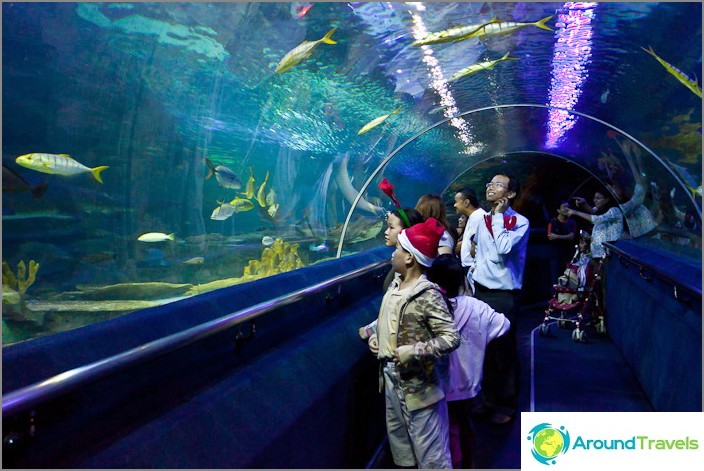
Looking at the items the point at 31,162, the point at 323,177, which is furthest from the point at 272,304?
the point at 323,177

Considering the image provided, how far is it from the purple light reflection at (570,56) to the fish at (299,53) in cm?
244

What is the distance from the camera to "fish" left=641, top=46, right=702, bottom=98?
511 cm

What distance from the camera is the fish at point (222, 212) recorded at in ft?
21.0

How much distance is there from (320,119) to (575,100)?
14.1 ft

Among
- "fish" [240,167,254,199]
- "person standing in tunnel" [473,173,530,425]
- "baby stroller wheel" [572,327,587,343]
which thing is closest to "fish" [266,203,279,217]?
"fish" [240,167,254,199]

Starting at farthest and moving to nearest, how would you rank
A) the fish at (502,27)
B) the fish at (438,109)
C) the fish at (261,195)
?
the fish at (438,109)
the fish at (261,195)
the fish at (502,27)

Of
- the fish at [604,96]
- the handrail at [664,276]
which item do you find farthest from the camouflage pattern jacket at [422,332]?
the fish at [604,96]

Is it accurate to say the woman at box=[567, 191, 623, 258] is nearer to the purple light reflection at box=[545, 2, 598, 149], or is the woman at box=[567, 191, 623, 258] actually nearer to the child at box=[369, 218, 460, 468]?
the purple light reflection at box=[545, 2, 598, 149]

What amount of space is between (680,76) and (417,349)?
4.37 meters

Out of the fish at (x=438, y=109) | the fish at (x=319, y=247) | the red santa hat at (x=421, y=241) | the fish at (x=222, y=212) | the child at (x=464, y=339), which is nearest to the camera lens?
the red santa hat at (x=421, y=241)

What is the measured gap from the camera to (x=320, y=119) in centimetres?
739

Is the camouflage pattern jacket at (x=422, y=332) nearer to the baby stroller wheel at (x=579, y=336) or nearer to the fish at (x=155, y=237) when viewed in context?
the fish at (x=155, y=237)

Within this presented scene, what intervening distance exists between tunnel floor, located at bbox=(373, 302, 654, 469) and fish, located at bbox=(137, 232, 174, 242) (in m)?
3.12

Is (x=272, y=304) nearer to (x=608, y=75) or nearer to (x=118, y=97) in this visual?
(x=118, y=97)
